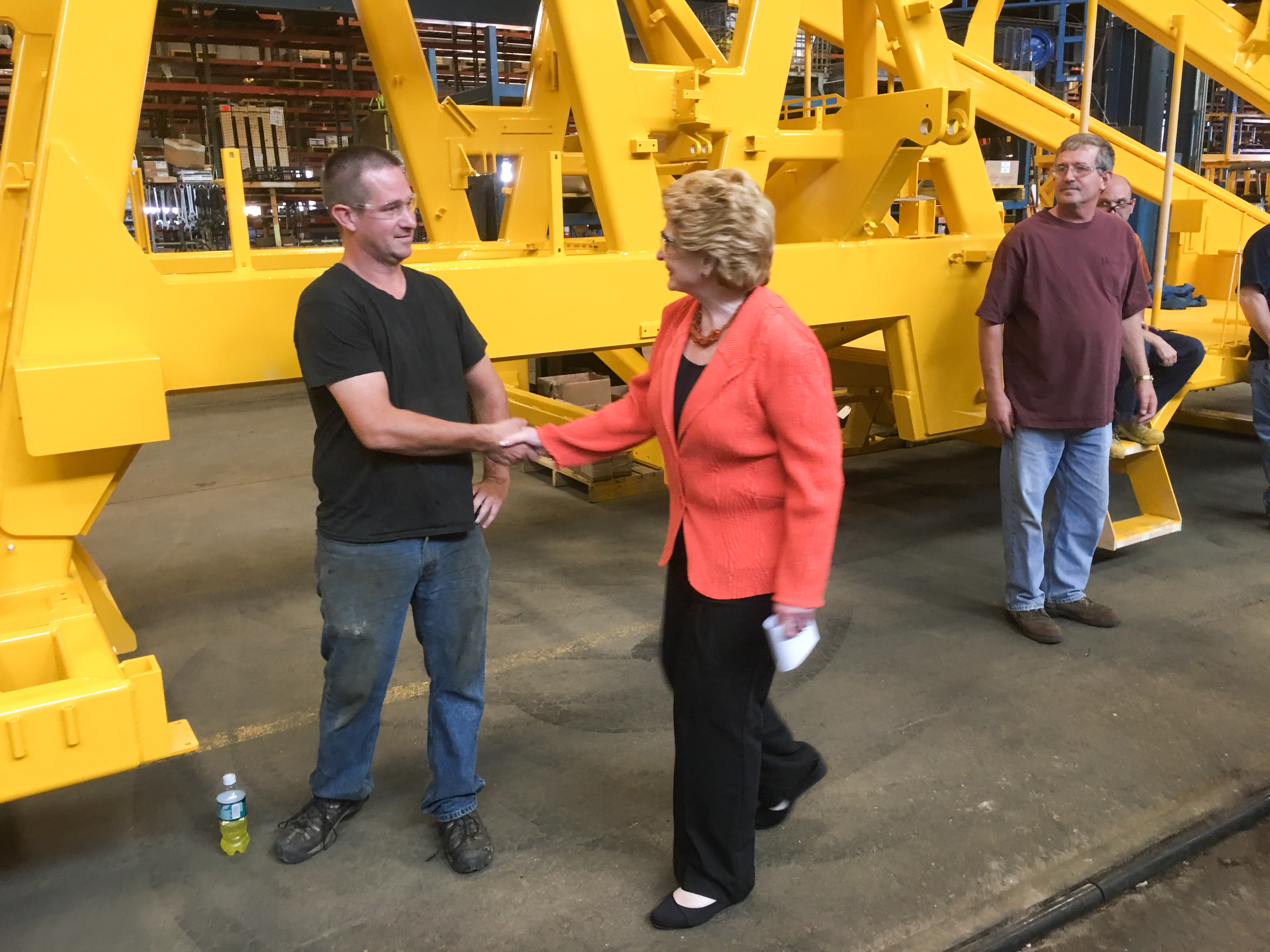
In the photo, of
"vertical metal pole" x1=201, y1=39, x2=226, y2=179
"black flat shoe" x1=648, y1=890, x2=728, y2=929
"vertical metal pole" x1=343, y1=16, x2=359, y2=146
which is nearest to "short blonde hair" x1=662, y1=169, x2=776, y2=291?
"black flat shoe" x1=648, y1=890, x2=728, y2=929

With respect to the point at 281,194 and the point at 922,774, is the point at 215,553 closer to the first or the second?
the point at 922,774

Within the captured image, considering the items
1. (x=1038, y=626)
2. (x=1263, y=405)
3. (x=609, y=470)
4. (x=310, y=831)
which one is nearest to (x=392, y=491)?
(x=310, y=831)

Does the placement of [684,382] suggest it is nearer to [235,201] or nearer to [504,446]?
[504,446]

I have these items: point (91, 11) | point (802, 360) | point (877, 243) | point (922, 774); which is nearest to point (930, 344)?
point (877, 243)

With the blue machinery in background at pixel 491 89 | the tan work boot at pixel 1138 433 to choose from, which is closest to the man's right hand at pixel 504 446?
the tan work boot at pixel 1138 433

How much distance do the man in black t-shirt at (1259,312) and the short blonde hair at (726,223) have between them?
3.90 meters

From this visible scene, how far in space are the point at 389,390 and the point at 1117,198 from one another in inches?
136

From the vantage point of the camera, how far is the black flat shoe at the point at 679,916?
7.61ft

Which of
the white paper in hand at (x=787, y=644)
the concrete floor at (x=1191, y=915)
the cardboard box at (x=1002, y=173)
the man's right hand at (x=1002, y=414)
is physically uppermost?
the cardboard box at (x=1002, y=173)

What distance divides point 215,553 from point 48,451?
3.10 m

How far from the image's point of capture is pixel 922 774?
2.98 meters

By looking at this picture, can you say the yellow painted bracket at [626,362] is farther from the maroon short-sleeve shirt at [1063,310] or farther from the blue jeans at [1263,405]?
the blue jeans at [1263,405]

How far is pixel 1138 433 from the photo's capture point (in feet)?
14.8

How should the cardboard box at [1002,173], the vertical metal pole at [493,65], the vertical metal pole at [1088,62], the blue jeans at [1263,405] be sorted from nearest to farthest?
1. the vertical metal pole at [1088,62]
2. the blue jeans at [1263,405]
3. the cardboard box at [1002,173]
4. the vertical metal pole at [493,65]
